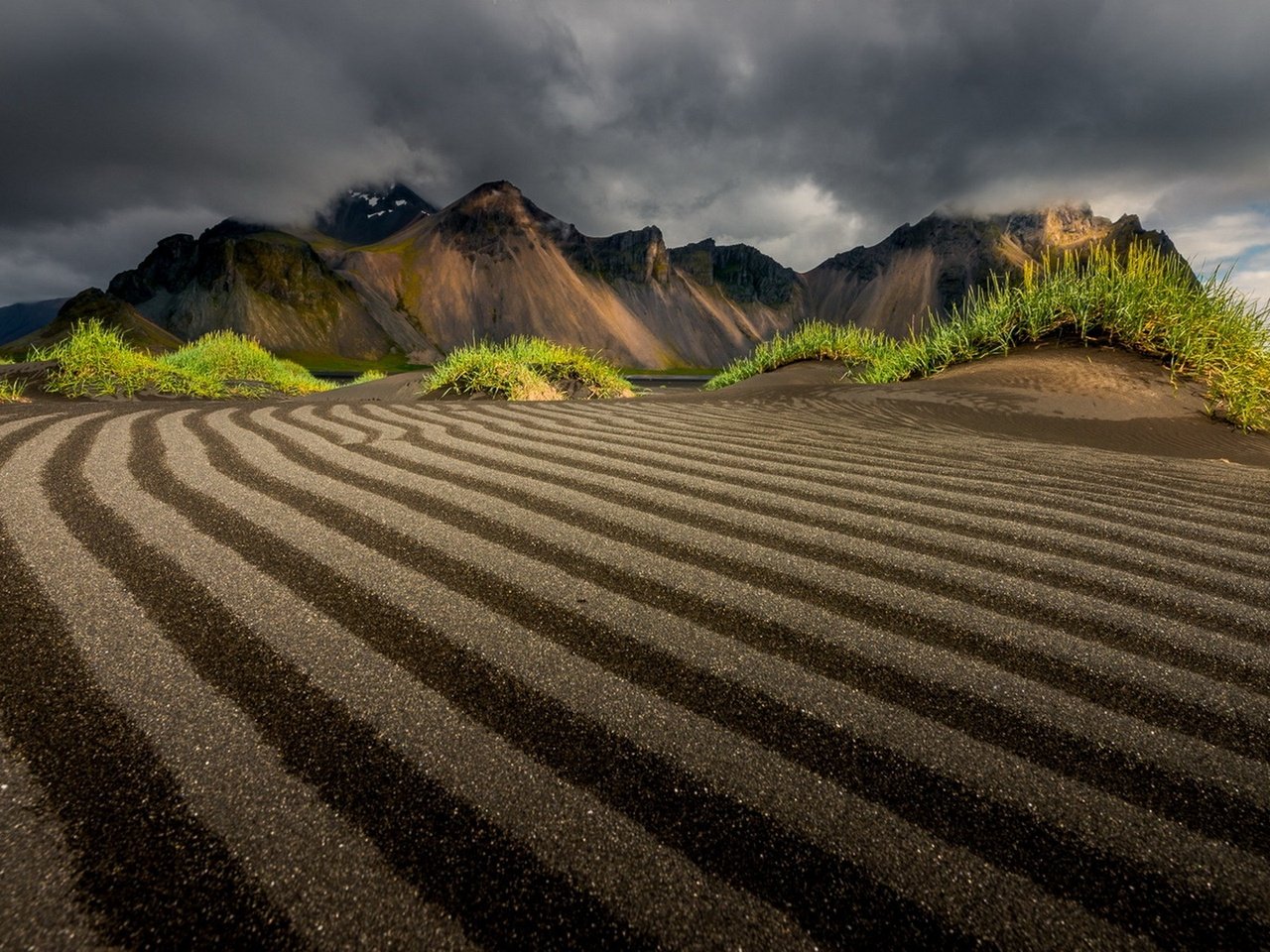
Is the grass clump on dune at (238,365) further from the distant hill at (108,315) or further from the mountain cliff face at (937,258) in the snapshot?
the mountain cliff face at (937,258)

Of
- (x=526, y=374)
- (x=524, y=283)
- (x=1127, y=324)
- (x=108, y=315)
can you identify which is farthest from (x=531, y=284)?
(x=1127, y=324)

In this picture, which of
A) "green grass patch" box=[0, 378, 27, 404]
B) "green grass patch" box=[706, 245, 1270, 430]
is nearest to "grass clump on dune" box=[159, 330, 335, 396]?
"green grass patch" box=[0, 378, 27, 404]

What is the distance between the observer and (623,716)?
2.47 feet

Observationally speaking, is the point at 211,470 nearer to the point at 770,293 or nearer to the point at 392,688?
the point at 392,688

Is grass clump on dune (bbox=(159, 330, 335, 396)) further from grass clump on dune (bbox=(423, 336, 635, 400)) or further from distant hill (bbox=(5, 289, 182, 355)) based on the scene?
distant hill (bbox=(5, 289, 182, 355))

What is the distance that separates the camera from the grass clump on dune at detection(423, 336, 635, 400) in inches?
207

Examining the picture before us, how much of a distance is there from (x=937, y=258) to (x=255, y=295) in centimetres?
7556

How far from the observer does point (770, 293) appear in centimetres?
8725

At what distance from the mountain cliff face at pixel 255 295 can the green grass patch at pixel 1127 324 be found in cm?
4486

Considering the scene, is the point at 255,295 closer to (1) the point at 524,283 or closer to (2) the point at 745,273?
(1) the point at 524,283

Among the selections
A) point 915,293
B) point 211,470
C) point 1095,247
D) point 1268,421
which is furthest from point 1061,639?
point 915,293

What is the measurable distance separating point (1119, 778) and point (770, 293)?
305 feet

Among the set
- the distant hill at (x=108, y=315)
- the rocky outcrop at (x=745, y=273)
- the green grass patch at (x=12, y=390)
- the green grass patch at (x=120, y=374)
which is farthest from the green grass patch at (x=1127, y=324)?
the rocky outcrop at (x=745, y=273)

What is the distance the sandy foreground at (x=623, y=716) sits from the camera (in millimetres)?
504
